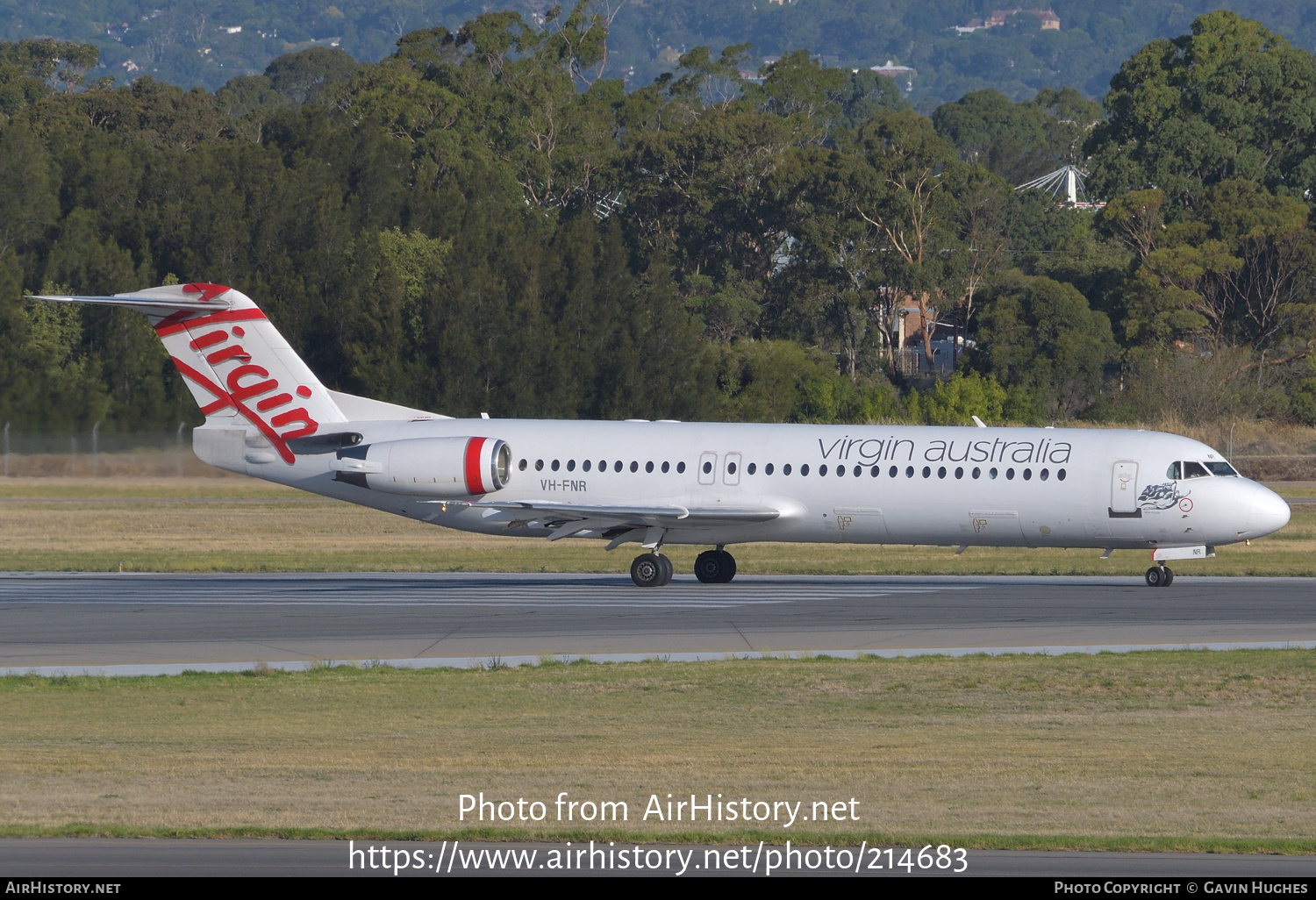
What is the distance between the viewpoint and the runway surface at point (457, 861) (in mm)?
11094

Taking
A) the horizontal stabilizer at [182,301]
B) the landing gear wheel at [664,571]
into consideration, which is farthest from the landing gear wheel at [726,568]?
the horizontal stabilizer at [182,301]

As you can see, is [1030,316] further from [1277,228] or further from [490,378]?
[490,378]

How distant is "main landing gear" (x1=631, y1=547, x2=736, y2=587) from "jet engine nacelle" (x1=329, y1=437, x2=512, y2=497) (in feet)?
10.6

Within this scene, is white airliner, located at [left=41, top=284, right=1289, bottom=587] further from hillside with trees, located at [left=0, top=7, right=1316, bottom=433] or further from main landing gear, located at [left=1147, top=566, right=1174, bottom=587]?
hillside with trees, located at [left=0, top=7, right=1316, bottom=433]

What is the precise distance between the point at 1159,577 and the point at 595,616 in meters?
11.1

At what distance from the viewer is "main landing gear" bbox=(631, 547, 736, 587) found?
32.6 meters

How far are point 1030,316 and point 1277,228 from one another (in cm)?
1368

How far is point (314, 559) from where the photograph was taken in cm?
3900

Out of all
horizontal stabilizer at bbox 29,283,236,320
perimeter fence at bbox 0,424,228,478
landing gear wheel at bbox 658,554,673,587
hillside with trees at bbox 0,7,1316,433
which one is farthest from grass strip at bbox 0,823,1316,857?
hillside with trees at bbox 0,7,1316,433

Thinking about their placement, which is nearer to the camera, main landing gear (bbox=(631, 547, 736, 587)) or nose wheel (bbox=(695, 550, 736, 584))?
main landing gear (bbox=(631, 547, 736, 587))

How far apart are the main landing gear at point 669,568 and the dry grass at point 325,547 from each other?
2913 mm

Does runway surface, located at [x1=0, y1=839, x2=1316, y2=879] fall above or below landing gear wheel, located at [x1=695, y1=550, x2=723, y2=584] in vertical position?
above

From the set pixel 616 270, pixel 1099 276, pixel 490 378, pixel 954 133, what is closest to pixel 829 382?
pixel 616 270

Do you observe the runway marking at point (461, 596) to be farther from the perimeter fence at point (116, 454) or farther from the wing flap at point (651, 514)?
the perimeter fence at point (116, 454)
